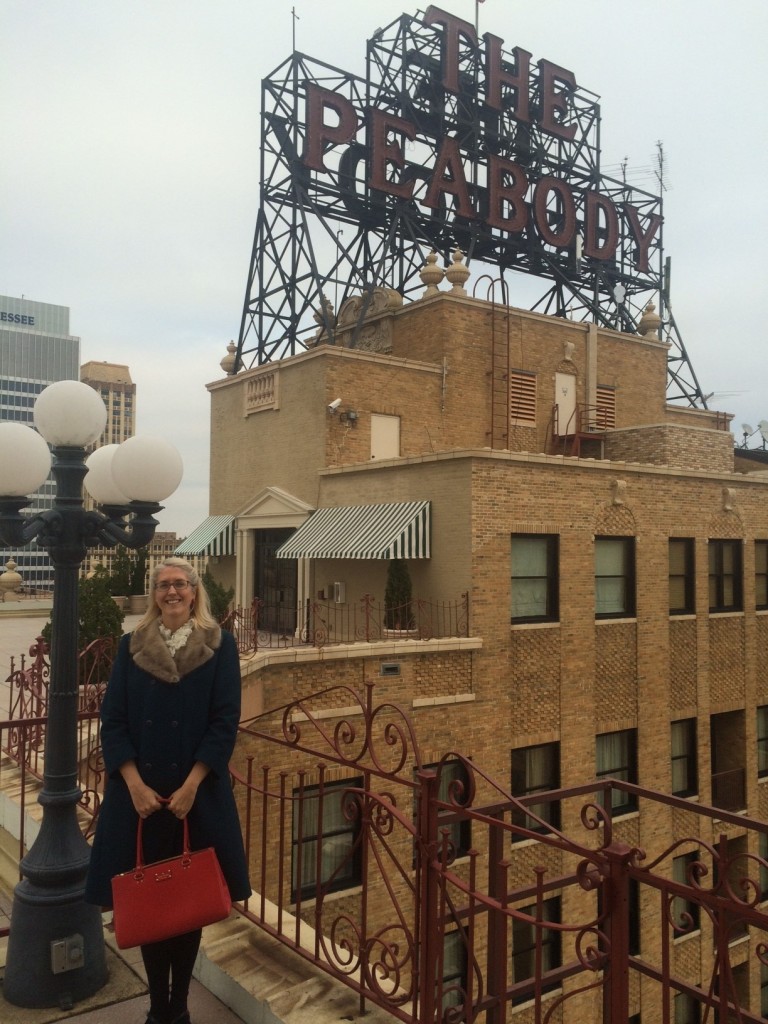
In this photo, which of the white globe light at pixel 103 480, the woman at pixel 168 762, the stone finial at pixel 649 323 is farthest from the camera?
the stone finial at pixel 649 323

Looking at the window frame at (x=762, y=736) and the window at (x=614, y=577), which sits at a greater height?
the window at (x=614, y=577)

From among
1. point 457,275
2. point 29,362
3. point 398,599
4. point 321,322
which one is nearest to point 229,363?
point 321,322

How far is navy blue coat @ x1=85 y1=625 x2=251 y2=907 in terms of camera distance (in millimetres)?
3893

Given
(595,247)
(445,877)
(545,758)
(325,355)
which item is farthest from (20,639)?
(595,247)

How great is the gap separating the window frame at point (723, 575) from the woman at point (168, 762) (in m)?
20.3

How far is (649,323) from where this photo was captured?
30.3m

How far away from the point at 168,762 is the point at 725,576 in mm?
21256

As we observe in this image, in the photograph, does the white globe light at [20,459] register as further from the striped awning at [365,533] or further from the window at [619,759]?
the window at [619,759]

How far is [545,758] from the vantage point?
723 inches

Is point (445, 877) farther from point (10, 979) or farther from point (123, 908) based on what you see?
point (10, 979)

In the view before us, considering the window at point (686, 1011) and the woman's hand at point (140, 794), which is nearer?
the woman's hand at point (140, 794)

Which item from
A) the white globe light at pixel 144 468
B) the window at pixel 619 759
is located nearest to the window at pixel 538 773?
the window at pixel 619 759

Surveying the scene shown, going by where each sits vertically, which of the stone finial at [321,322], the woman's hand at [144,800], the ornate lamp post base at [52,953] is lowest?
the ornate lamp post base at [52,953]

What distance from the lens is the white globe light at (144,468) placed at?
232 inches
